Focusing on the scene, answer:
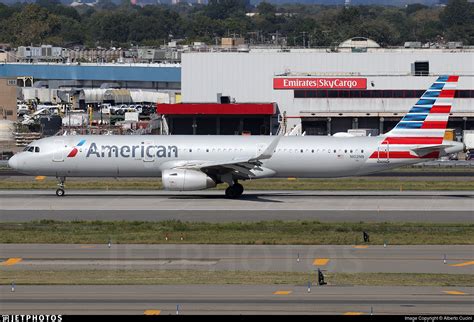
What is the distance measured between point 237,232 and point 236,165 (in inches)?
528

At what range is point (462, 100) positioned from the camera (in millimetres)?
102688

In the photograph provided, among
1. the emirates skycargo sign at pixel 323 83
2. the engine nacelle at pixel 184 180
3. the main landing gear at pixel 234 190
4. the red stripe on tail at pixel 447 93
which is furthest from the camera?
the emirates skycargo sign at pixel 323 83

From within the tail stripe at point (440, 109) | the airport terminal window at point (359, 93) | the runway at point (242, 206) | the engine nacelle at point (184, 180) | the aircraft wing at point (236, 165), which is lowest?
the runway at point (242, 206)

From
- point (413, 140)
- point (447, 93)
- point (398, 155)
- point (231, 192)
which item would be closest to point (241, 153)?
point (231, 192)

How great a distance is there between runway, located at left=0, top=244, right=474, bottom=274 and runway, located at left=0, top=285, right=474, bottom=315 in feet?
13.4

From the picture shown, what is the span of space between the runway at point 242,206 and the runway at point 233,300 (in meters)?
17.9

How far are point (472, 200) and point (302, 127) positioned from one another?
46.2m

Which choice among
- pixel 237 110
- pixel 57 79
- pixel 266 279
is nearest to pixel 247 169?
pixel 266 279

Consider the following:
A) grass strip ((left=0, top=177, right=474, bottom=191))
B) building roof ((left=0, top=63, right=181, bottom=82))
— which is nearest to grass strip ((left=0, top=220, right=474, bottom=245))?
grass strip ((left=0, top=177, right=474, bottom=191))

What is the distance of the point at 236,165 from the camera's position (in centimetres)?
5841

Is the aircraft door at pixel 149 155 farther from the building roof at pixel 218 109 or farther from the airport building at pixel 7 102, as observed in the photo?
the airport building at pixel 7 102

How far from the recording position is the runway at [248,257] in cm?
3656

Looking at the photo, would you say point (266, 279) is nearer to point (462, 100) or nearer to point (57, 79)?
point (462, 100)

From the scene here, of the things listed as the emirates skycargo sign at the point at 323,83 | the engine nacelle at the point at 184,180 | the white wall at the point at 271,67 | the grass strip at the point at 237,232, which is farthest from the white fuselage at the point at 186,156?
the white wall at the point at 271,67
